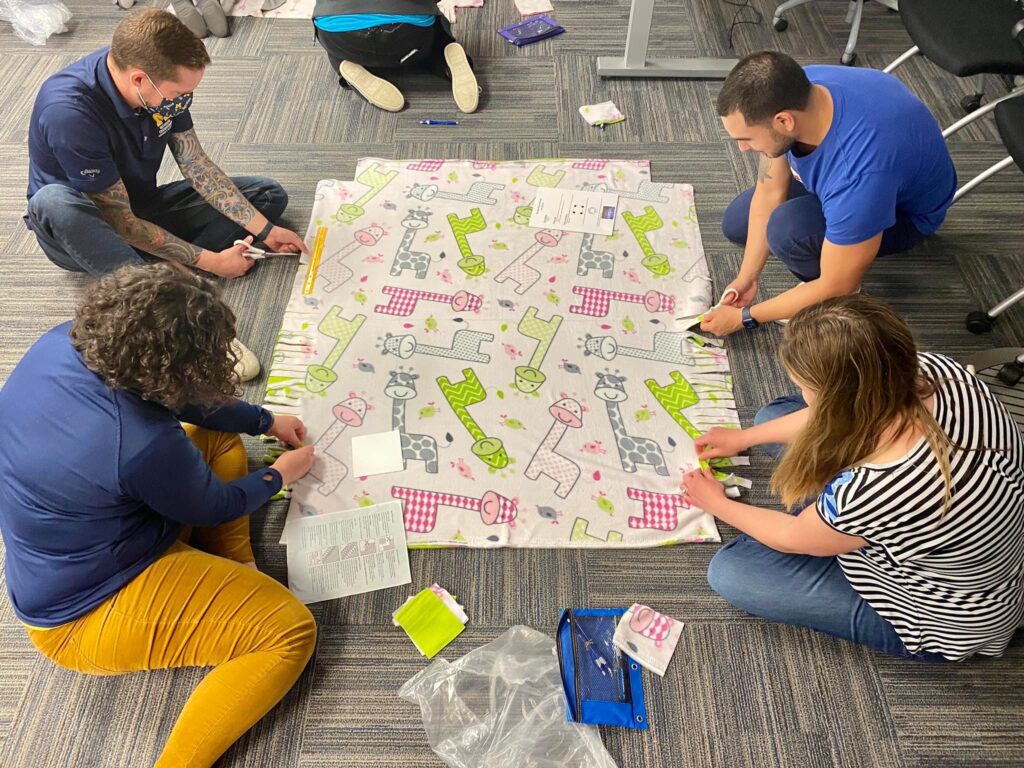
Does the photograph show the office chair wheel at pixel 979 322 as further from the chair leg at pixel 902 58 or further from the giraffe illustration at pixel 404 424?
the giraffe illustration at pixel 404 424

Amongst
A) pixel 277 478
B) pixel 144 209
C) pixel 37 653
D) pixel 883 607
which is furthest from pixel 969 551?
pixel 144 209

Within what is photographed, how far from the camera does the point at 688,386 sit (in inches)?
80.1

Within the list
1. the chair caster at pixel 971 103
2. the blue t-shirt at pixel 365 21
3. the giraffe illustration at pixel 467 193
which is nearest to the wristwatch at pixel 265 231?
the giraffe illustration at pixel 467 193

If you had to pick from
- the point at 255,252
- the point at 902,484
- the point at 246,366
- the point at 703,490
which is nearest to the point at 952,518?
the point at 902,484

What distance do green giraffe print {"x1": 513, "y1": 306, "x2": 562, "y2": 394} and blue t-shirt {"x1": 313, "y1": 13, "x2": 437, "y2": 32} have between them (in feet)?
4.44

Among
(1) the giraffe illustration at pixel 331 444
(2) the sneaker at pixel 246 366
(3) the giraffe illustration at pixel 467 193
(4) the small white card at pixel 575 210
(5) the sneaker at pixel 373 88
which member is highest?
(5) the sneaker at pixel 373 88

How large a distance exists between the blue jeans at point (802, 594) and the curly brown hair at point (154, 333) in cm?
118

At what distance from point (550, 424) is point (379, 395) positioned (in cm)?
48

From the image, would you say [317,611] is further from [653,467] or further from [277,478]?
[653,467]

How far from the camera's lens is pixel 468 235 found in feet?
7.86

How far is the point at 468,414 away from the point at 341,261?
73 centimetres

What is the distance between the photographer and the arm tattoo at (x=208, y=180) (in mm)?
2168

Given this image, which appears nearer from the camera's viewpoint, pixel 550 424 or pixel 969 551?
pixel 969 551

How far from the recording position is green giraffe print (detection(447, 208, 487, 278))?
2.30 metres
